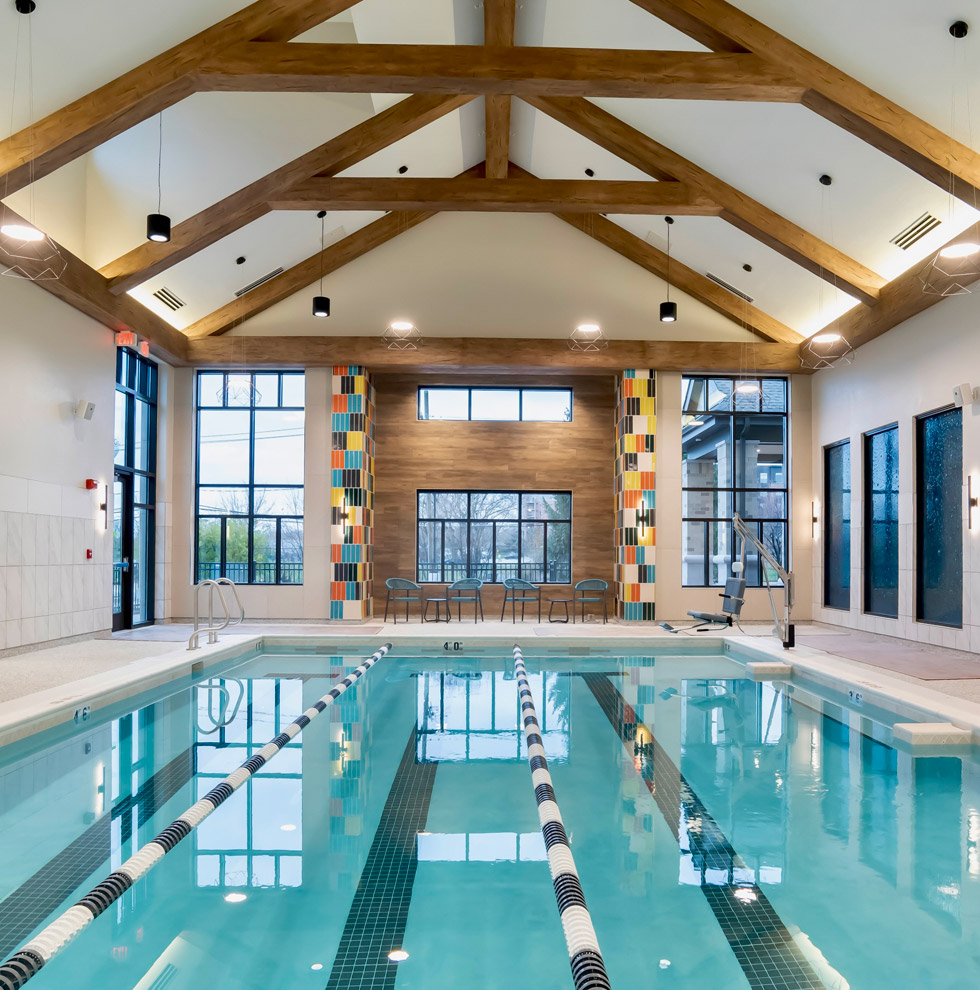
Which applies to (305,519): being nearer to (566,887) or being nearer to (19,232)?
(19,232)

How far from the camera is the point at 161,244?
9.07 metres

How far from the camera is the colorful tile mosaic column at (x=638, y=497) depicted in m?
12.2

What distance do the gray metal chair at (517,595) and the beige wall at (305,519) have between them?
277 centimetres

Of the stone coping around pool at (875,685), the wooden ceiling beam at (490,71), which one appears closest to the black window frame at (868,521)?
the stone coping around pool at (875,685)

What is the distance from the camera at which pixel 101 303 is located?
904 cm

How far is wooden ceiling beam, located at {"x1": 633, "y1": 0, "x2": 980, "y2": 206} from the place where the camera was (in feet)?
21.9

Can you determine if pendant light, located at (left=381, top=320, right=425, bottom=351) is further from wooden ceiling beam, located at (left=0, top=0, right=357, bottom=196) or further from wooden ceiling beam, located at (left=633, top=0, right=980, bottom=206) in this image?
wooden ceiling beam, located at (left=633, top=0, right=980, bottom=206)

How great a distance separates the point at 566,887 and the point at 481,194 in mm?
7882

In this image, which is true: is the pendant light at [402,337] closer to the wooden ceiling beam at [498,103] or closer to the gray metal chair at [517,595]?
the wooden ceiling beam at [498,103]

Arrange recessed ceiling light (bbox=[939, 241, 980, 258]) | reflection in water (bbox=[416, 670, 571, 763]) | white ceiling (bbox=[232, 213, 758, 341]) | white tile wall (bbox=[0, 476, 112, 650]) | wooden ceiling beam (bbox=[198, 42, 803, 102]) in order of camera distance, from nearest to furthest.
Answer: reflection in water (bbox=[416, 670, 571, 763]) < recessed ceiling light (bbox=[939, 241, 980, 258]) < wooden ceiling beam (bbox=[198, 42, 803, 102]) < white tile wall (bbox=[0, 476, 112, 650]) < white ceiling (bbox=[232, 213, 758, 341])

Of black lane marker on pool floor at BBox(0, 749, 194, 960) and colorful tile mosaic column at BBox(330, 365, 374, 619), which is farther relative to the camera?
colorful tile mosaic column at BBox(330, 365, 374, 619)

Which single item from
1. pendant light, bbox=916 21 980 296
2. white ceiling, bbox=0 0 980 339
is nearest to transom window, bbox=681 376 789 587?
white ceiling, bbox=0 0 980 339

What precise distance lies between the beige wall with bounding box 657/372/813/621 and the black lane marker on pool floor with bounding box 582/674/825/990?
767 cm

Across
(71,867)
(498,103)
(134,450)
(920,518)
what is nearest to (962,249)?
(920,518)
